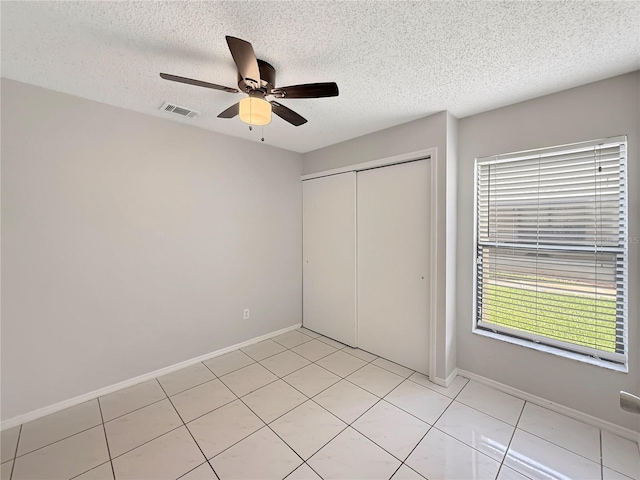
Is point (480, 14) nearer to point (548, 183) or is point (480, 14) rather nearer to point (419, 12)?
point (419, 12)

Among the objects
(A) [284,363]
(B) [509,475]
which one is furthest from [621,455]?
(A) [284,363]

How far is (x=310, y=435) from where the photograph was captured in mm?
1838

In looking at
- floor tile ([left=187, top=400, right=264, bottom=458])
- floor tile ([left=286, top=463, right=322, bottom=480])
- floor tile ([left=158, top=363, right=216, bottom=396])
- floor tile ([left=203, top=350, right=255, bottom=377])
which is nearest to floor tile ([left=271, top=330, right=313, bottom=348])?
floor tile ([left=203, top=350, right=255, bottom=377])

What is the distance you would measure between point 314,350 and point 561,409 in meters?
2.23

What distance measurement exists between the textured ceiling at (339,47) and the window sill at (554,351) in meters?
2.04

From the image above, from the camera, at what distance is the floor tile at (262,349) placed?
2984mm

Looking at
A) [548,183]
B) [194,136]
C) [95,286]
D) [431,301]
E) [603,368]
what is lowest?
[603,368]

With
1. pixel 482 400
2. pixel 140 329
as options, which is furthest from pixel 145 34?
pixel 482 400

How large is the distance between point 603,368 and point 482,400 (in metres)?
0.86

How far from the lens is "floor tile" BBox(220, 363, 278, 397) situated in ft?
7.79

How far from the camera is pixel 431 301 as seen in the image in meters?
2.48

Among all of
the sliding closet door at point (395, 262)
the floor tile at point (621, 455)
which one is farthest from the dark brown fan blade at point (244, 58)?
the floor tile at point (621, 455)

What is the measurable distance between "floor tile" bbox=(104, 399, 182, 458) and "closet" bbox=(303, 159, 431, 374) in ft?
6.42

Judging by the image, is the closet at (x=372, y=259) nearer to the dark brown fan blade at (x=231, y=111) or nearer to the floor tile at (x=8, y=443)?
the dark brown fan blade at (x=231, y=111)
